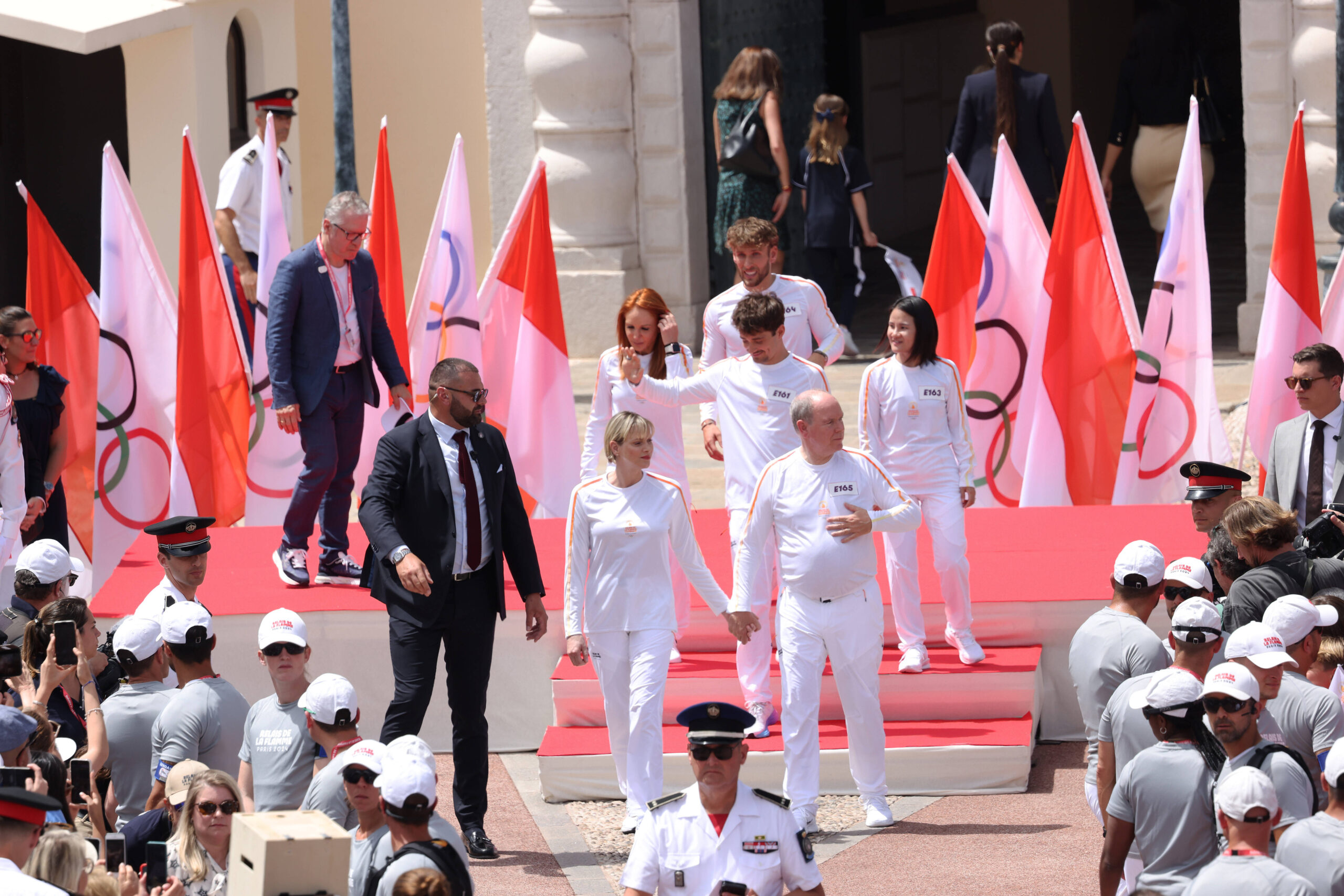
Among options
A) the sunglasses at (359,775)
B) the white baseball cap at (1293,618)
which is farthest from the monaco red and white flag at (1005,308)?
the sunglasses at (359,775)

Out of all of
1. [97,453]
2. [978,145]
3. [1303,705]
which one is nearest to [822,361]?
[1303,705]

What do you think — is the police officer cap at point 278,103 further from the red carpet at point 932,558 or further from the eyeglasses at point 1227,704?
the eyeglasses at point 1227,704

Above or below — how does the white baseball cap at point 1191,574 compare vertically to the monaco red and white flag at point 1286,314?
below

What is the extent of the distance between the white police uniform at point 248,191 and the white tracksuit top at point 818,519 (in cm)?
490

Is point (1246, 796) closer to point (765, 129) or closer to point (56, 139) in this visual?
point (765, 129)

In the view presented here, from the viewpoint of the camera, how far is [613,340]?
51.5 feet

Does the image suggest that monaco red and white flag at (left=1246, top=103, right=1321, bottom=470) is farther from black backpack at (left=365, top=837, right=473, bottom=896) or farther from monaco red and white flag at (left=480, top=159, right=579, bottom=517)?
black backpack at (left=365, top=837, right=473, bottom=896)

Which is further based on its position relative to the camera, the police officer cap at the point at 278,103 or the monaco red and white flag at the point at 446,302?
the police officer cap at the point at 278,103

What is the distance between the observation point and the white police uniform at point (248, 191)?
38.4 feet

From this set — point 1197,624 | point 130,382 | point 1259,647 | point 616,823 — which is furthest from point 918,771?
point 130,382

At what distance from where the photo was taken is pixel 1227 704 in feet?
18.0

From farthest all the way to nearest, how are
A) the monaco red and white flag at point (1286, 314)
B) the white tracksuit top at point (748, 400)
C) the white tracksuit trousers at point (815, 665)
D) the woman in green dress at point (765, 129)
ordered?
the woman in green dress at point (765, 129) → the monaco red and white flag at point (1286, 314) → the white tracksuit top at point (748, 400) → the white tracksuit trousers at point (815, 665)

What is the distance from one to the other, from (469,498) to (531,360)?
3204mm

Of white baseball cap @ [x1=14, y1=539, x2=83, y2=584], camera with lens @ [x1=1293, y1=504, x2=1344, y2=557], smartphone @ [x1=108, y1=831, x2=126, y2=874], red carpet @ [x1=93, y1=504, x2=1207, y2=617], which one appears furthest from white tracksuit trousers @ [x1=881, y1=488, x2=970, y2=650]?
smartphone @ [x1=108, y1=831, x2=126, y2=874]
